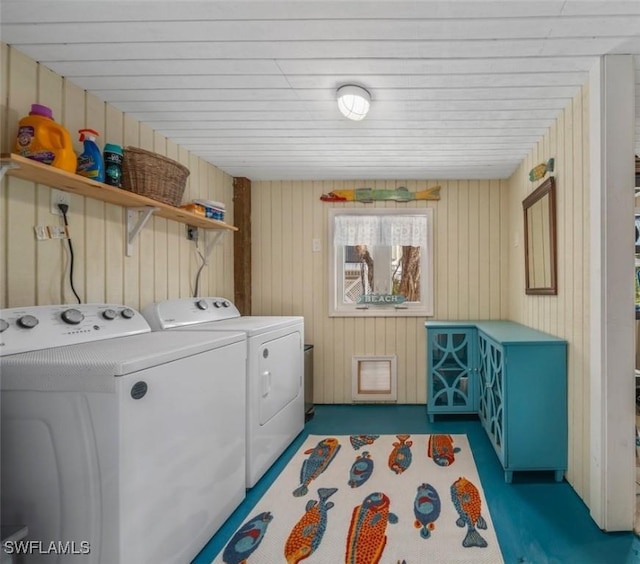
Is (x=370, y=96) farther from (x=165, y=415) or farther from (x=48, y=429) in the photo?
(x=48, y=429)

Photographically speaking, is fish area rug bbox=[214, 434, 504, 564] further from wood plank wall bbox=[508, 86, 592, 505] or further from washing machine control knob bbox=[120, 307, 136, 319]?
washing machine control knob bbox=[120, 307, 136, 319]

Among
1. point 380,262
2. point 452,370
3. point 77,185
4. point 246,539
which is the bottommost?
point 246,539

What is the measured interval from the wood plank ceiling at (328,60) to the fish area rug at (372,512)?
212cm

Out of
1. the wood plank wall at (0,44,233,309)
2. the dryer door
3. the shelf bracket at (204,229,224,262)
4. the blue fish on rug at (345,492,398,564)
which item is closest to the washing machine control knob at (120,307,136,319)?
the wood plank wall at (0,44,233,309)

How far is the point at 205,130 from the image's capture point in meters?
2.21

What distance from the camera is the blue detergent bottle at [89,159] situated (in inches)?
61.0

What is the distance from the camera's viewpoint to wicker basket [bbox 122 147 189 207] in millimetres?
1735

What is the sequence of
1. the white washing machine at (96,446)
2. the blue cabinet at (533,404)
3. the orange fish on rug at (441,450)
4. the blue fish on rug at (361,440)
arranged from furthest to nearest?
the blue fish on rug at (361,440)
the orange fish on rug at (441,450)
the blue cabinet at (533,404)
the white washing machine at (96,446)

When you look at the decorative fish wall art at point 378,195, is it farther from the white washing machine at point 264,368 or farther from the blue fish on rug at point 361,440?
the blue fish on rug at point 361,440

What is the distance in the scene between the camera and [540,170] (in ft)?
7.37

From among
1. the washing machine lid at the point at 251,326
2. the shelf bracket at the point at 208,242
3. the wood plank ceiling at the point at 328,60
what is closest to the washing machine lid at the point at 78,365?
the washing machine lid at the point at 251,326

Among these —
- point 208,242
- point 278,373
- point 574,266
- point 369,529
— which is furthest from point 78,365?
point 574,266

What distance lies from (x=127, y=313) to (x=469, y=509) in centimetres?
203

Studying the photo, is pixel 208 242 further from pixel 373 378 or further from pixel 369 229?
pixel 373 378
